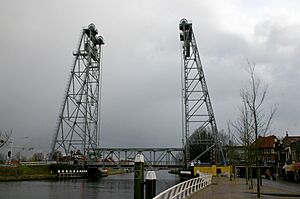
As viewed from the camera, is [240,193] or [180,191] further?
[240,193]

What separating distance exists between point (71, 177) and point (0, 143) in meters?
30.3

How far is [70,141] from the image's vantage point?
72.1 meters

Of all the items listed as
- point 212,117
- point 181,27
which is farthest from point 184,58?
point 212,117

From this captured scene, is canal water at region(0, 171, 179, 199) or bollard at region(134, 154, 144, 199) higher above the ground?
bollard at region(134, 154, 144, 199)

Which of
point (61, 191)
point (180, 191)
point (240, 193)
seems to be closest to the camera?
point (180, 191)

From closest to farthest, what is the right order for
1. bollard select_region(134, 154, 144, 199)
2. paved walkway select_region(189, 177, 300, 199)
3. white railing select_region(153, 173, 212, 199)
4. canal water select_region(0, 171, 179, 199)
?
1. white railing select_region(153, 173, 212, 199)
2. bollard select_region(134, 154, 144, 199)
3. paved walkway select_region(189, 177, 300, 199)
4. canal water select_region(0, 171, 179, 199)

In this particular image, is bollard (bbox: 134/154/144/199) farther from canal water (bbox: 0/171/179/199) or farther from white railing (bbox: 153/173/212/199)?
canal water (bbox: 0/171/179/199)

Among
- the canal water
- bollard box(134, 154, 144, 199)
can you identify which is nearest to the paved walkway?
bollard box(134, 154, 144, 199)

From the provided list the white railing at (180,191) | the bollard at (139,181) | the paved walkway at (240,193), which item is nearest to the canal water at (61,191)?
the paved walkway at (240,193)

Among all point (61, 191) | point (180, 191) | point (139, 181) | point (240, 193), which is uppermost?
point (139, 181)

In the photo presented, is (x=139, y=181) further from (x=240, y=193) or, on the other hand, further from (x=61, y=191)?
(x=61, y=191)

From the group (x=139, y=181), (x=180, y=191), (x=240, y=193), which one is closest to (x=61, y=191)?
(x=240, y=193)

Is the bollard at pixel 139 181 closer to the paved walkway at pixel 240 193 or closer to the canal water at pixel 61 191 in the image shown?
the paved walkway at pixel 240 193

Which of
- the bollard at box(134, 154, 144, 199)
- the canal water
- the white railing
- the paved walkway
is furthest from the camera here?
the canal water
